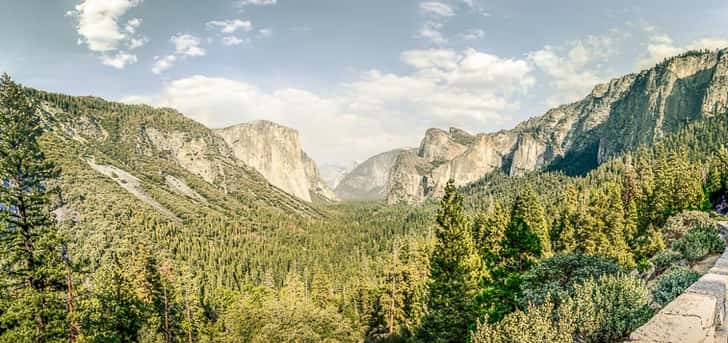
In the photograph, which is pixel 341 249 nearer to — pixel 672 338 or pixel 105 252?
pixel 105 252

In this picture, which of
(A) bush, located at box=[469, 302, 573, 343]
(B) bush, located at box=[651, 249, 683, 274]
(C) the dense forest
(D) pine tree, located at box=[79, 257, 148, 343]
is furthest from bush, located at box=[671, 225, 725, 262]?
(D) pine tree, located at box=[79, 257, 148, 343]

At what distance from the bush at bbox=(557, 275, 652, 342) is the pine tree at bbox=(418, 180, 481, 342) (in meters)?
17.8

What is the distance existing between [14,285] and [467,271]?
26735mm

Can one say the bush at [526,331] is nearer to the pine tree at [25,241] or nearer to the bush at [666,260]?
the bush at [666,260]

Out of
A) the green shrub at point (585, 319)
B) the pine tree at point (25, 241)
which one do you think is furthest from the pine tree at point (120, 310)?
the green shrub at point (585, 319)

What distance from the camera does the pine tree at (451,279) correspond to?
28203 millimetres

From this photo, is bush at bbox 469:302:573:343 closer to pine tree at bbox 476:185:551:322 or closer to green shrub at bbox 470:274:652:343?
green shrub at bbox 470:274:652:343

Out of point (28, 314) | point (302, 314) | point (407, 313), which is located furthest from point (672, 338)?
point (407, 313)

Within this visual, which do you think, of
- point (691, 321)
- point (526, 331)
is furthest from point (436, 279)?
point (691, 321)

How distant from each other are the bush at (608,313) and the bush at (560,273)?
5500mm

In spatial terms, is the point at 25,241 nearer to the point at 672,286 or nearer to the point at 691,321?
the point at 691,321

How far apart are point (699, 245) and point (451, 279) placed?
14.3m

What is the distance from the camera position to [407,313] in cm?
5019

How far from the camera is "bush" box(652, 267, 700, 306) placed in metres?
11.2
